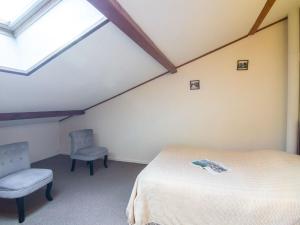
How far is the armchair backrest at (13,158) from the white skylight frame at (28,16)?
146cm

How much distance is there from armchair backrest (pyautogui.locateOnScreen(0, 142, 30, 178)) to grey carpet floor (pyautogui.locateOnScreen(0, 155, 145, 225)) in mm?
459

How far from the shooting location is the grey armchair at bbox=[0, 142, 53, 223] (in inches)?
82.9

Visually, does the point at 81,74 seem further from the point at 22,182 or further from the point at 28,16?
the point at 22,182

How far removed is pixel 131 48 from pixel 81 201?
2073 millimetres

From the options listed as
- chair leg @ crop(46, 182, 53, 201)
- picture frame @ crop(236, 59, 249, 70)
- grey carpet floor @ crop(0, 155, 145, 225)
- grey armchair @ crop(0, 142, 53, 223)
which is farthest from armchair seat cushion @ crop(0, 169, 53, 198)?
picture frame @ crop(236, 59, 249, 70)

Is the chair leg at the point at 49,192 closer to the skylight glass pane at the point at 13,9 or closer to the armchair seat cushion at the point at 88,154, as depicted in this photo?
the armchair seat cushion at the point at 88,154

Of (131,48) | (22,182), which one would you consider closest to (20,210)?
(22,182)

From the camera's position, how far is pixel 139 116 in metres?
3.98

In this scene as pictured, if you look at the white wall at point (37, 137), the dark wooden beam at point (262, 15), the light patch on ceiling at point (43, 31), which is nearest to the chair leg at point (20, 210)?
the light patch on ceiling at point (43, 31)

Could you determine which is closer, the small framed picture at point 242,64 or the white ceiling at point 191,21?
the white ceiling at point 191,21

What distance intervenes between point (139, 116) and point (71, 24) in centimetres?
246

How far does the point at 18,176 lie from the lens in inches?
91.3

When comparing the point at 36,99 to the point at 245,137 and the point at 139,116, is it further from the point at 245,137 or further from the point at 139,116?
the point at 245,137

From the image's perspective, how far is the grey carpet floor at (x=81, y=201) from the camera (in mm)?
2145
